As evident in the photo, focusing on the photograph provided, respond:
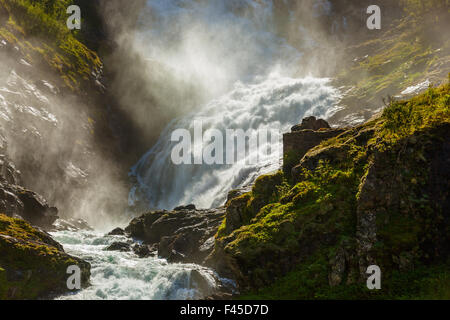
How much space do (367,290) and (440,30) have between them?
72111mm

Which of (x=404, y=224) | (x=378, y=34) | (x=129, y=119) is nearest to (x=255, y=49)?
(x=378, y=34)

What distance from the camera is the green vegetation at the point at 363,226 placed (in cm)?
1187

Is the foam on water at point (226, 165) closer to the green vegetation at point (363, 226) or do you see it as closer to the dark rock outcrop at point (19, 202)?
the dark rock outcrop at point (19, 202)

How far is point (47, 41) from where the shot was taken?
66.5 m

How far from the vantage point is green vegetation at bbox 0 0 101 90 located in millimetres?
58625

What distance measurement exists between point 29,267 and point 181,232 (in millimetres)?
13787

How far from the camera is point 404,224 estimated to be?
493 inches

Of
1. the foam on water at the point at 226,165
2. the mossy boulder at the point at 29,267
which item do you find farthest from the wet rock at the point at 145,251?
the foam on water at the point at 226,165

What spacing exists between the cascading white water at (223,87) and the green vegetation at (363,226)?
26.9m

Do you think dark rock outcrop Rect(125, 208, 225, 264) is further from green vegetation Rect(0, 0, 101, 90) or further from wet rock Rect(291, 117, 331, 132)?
green vegetation Rect(0, 0, 101, 90)

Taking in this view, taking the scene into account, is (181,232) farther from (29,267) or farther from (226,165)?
(226,165)

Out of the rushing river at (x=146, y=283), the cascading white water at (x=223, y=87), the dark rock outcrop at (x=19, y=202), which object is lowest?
the rushing river at (x=146, y=283)

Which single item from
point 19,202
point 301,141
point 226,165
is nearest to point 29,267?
point 301,141
